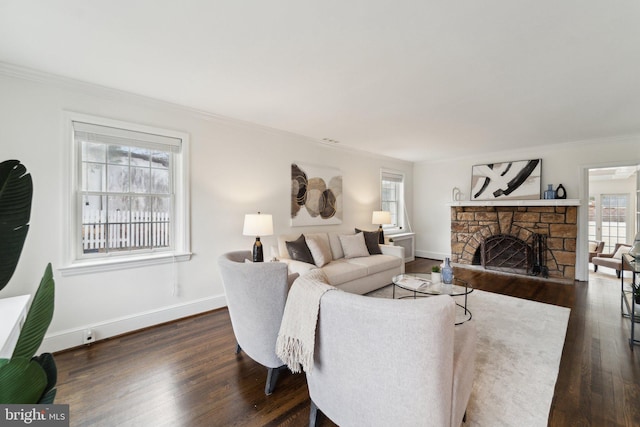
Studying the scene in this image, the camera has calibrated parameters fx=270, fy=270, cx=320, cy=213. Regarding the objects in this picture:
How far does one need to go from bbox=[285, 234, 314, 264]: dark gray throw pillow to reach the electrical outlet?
7.05ft

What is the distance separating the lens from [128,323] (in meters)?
2.80

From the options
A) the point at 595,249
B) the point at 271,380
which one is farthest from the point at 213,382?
the point at 595,249

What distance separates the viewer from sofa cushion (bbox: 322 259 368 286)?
3.41 m

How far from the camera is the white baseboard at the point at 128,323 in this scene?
2.44m

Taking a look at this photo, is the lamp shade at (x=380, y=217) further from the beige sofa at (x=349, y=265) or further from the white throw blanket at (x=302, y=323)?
the white throw blanket at (x=302, y=323)

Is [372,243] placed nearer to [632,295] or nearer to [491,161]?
[632,295]

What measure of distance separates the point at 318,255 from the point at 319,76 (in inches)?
88.0

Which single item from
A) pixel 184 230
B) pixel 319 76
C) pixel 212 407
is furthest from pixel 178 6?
pixel 212 407

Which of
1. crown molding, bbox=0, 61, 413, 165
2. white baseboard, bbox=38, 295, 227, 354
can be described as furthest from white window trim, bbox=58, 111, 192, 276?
white baseboard, bbox=38, 295, 227, 354

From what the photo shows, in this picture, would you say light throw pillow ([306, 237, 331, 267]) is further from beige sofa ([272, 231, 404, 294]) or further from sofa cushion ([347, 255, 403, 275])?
sofa cushion ([347, 255, 403, 275])

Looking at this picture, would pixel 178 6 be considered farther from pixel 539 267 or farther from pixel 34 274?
pixel 539 267

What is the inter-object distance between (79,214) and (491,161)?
6.73m

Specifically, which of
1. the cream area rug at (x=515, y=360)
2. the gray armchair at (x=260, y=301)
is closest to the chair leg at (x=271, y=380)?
the gray armchair at (x=260, y=301)

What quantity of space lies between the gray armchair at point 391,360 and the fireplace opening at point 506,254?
4.80 m
